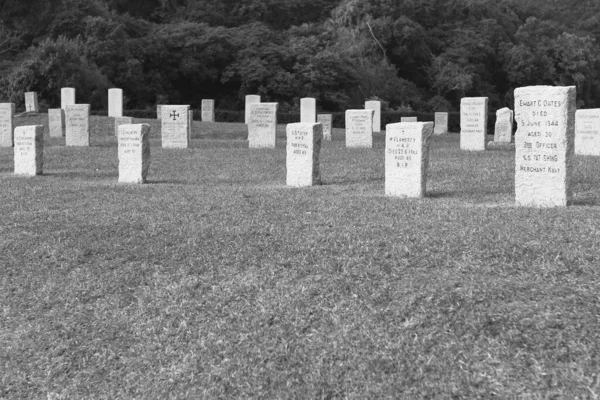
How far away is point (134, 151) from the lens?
1220 centimetres

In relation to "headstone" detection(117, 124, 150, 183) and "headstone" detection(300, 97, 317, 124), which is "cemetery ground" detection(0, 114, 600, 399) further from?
"headstone" detection(300, 97, 317, 124)

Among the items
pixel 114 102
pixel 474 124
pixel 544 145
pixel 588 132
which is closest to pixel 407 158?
pixel 544 145

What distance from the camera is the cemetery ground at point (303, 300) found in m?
4.84

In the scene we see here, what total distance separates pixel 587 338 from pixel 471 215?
3.26 meters

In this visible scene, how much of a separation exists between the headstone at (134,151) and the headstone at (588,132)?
9.03 metres

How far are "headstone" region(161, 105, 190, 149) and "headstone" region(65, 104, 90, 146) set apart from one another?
2248mm

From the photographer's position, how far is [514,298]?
539 cm

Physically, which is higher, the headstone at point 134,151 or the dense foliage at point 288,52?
the dense foliage at point 288,52

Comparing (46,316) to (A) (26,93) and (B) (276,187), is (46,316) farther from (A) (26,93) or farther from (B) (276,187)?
(A) (26,93)

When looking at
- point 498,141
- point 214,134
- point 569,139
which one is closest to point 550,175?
point 569,139

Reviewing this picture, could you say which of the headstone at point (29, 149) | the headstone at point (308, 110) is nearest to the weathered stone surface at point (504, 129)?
the headstone at point (308, 110)

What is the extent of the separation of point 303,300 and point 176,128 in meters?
14.0

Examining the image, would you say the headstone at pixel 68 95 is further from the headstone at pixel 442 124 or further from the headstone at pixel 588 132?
the headstone at pixel 588 132

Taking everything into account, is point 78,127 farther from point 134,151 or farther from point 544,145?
point 544,145
